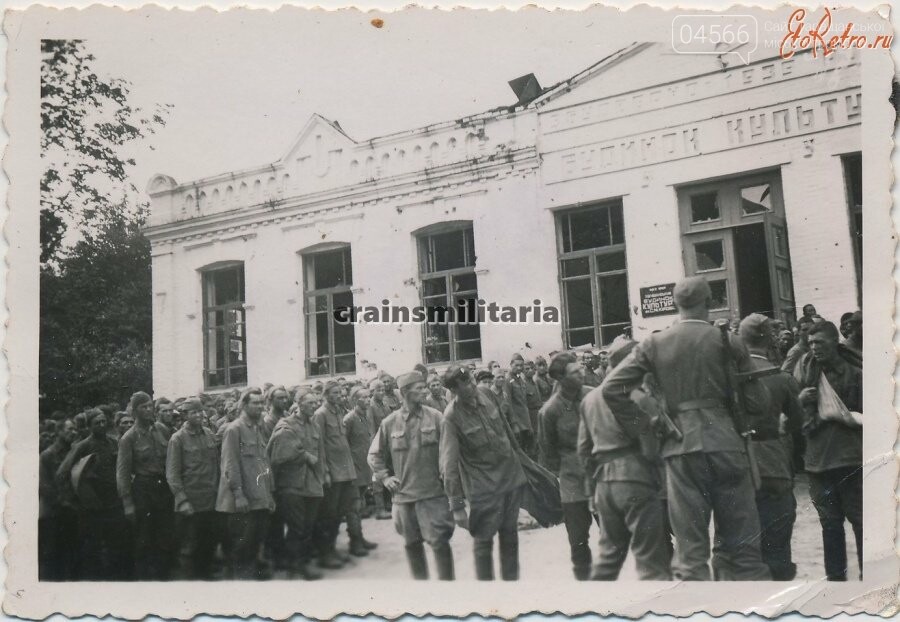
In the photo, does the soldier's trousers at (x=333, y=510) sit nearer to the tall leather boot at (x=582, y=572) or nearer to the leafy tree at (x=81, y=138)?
the tall leather boot at (x=582, y=572)

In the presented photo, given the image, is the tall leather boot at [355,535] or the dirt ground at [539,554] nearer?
the dirt ground at [539,554]

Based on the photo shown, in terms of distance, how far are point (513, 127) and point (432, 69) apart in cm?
59

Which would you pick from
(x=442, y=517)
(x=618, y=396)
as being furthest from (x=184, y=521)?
(x=618, y=396)

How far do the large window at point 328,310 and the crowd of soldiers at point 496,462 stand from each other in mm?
143

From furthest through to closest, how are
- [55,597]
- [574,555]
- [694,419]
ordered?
[55,597], [574,555], [694,419]

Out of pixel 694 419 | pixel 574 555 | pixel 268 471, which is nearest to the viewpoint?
pixel 694 419

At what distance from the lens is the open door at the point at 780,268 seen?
160 inches

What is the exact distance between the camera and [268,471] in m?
4.47

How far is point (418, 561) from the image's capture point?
13.3ft

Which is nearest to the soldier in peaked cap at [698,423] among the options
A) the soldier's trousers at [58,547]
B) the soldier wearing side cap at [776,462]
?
the soldier wearing side cap at [776,462]

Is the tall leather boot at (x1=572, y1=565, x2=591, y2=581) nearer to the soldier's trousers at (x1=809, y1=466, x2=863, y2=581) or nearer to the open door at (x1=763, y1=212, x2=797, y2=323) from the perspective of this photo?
the soldier's trousers at (x1=809, y1=466, x2=863, y2=581)

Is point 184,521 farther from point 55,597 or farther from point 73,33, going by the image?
point 73,33

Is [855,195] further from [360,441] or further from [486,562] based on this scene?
[360,441]

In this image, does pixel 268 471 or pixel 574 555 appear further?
pixel 268 471
